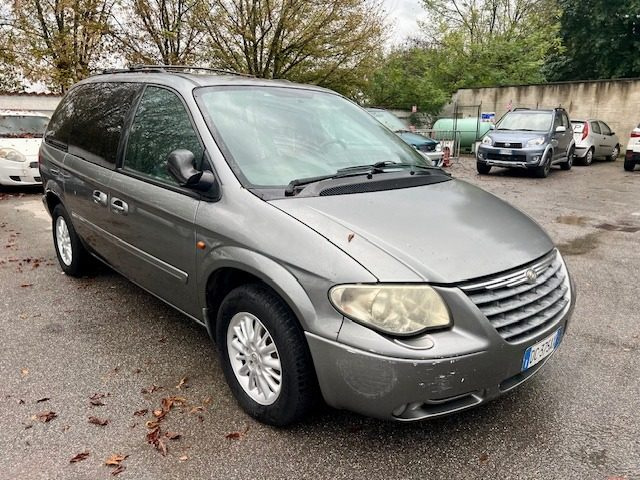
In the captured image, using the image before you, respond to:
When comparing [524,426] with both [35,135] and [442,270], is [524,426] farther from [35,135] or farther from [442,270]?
[35,135]

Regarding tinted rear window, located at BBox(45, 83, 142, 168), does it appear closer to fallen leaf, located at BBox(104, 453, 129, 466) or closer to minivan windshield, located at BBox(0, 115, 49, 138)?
fallen leaf, located at BBox(104, 453, 129, 466)

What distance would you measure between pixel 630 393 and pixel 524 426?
82 cm

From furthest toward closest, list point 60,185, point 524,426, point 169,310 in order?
point 60,185 < point 169,310 < point 524,426

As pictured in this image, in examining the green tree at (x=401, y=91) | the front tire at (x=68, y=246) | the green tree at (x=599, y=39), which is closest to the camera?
the front tire at (x=68, y=246)

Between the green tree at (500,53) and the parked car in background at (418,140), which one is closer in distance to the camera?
the parked car in background at (418,140)

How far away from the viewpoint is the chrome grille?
2191 mm

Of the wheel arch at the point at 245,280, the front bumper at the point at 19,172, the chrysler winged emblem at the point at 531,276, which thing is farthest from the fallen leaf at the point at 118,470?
the front bumper at the point at 19,172

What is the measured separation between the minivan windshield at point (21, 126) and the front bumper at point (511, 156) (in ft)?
34.0

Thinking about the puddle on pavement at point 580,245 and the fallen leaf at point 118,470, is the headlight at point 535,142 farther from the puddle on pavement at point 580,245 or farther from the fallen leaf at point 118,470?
the fallen leaf at point 118,470

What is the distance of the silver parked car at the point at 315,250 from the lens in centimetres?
211

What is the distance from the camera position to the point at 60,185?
14.5 feet

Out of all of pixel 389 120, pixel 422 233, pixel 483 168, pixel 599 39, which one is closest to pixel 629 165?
pixel 483 168

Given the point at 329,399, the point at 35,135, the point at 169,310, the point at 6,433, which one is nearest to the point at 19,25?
the point at 35,135

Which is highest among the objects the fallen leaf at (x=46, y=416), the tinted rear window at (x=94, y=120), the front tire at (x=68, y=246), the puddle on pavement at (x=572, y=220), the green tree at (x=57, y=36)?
the green tree at (x=57, y=36)
